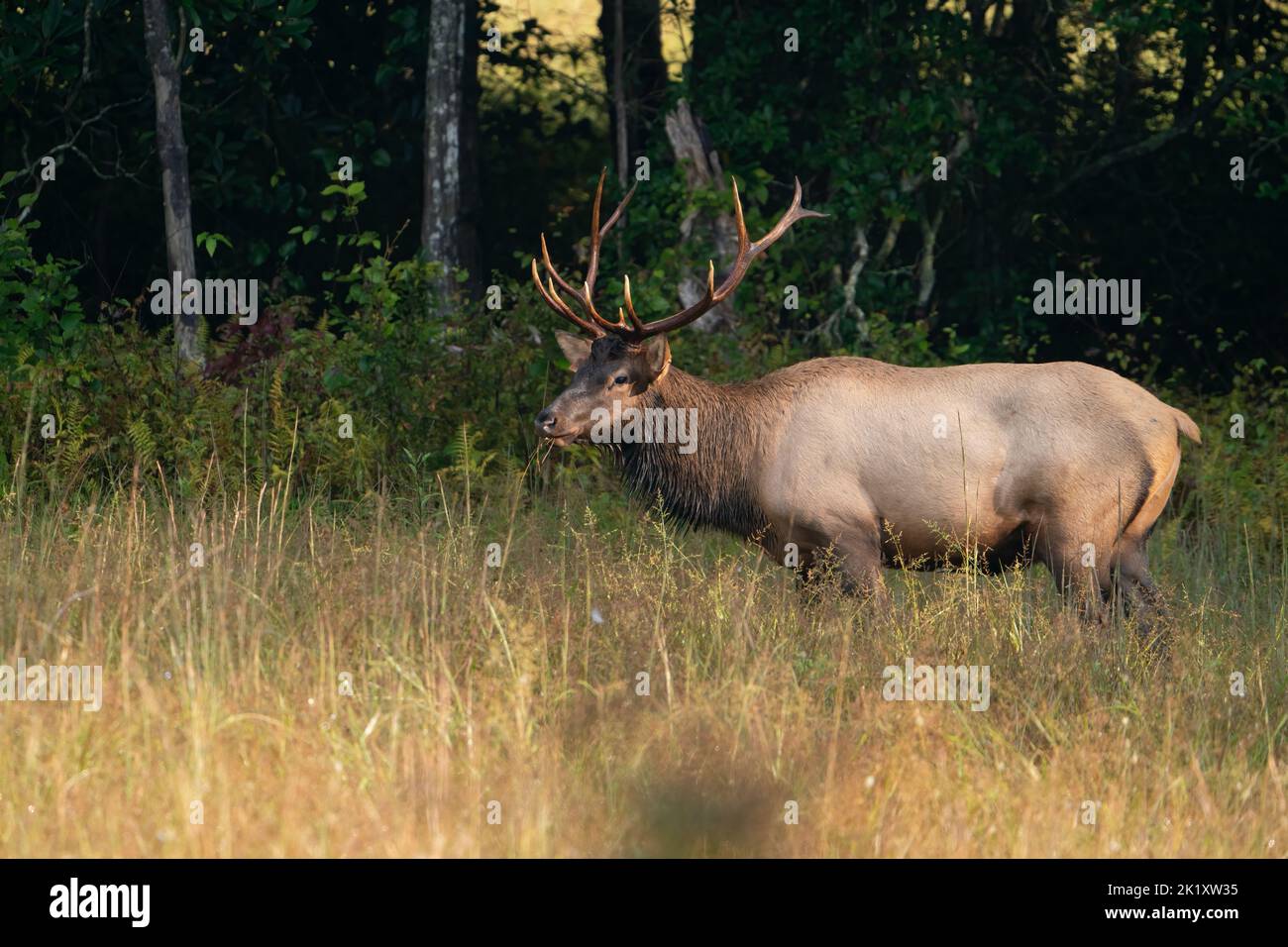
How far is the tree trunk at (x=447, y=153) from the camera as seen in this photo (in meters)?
12.5

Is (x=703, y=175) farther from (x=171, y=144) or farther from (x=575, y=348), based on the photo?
(x=575, y=348)

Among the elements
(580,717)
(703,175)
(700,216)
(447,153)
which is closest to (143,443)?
(580,717)

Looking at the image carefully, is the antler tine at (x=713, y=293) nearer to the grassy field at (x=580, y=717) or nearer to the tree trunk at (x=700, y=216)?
the grassy field at (x=580, y=717)

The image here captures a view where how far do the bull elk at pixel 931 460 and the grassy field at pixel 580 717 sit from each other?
1.06 ft

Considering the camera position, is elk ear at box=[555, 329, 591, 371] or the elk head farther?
elk ear at box=[555, 329, 591, 371]

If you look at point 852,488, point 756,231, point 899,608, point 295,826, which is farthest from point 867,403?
point 756,231

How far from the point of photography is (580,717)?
203 inches

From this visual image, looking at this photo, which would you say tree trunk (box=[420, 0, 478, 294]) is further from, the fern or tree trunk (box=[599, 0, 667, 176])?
the fern

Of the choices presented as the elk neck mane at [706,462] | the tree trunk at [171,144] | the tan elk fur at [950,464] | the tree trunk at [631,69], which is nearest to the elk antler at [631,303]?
the tan elk fur at [950,464]

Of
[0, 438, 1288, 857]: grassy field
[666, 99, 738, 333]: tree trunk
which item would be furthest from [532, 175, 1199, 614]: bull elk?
[666, 99, 738, 333]: tree trunk

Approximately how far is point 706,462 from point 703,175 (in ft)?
19.2

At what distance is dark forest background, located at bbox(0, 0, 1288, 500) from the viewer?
10.5m

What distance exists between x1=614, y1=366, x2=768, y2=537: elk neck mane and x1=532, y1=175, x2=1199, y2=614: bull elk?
0.01m

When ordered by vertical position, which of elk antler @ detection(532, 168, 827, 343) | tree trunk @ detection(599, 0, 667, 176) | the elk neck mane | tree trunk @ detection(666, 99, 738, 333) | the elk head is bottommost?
the elk neck mane
